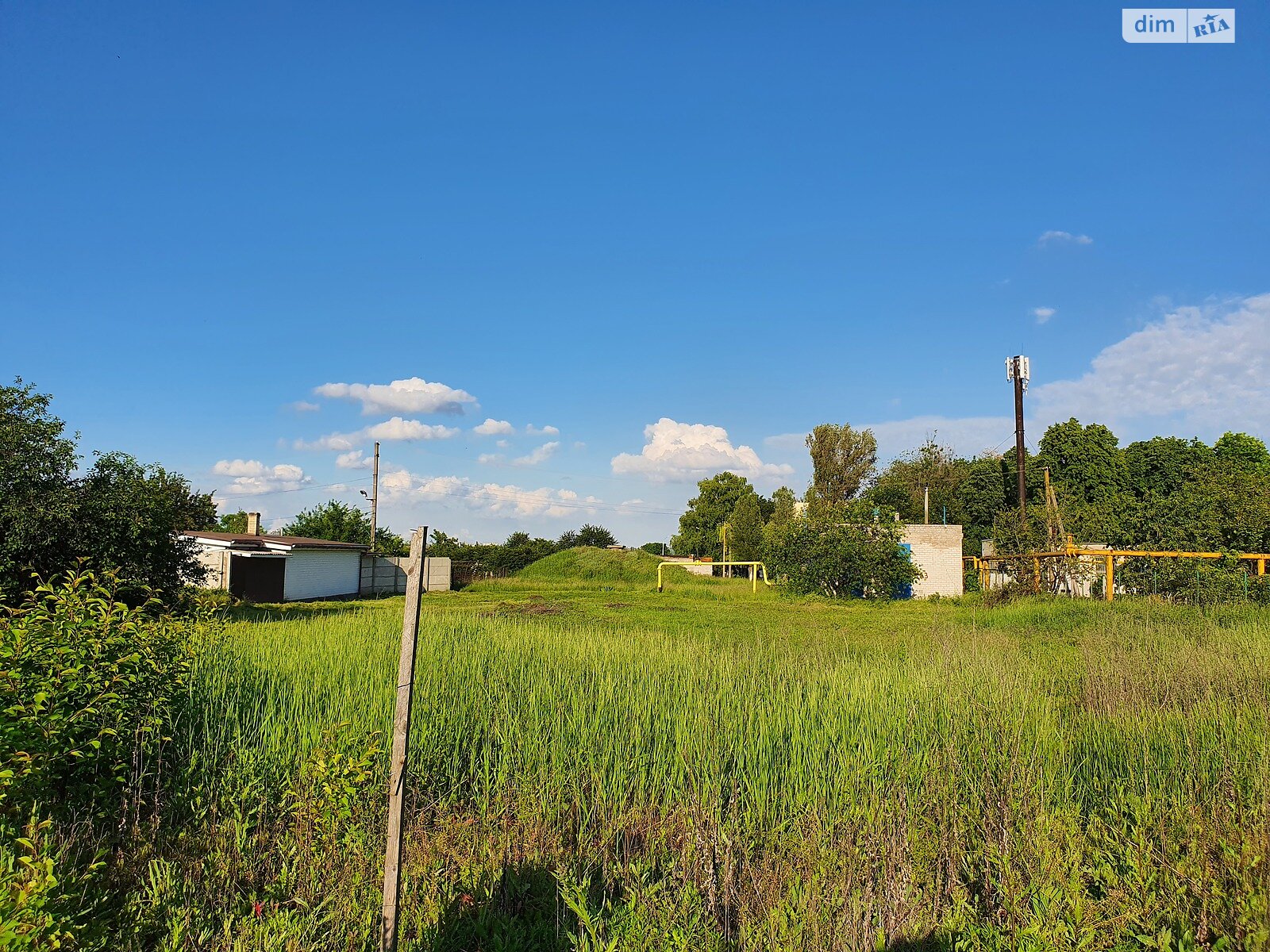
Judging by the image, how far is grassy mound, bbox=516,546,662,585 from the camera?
39925 mm

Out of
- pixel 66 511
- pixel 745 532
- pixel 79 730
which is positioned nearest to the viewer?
pixel 79 730

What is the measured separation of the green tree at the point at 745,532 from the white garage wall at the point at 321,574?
79.4ft

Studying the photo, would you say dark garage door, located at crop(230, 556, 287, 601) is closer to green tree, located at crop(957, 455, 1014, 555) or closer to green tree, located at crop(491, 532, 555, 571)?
green tree, located at crop(491, 532, 555, 571)

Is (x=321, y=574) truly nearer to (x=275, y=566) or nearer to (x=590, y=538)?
(x=275, y=566)

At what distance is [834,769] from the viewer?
15.5 feet

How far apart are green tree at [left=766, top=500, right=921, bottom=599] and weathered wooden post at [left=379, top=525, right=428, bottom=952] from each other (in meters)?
22.6

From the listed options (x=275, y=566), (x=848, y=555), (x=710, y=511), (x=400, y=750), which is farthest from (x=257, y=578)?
(x=710, y=511)

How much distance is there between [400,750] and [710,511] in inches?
2297

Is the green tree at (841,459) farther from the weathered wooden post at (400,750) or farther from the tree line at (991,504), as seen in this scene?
the weathered wooden post at (400,750)

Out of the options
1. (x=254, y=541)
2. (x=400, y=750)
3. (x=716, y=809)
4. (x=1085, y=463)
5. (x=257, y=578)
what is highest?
(x=1085, y=463)

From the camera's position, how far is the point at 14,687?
12.6ft

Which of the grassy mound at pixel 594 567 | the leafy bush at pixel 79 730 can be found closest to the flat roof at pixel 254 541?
the grassy mound at pixel 594 567

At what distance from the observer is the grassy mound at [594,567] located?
131 feet

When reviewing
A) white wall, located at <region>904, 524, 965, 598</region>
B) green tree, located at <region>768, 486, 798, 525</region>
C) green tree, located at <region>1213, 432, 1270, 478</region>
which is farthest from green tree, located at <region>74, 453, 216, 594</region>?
green tree, located at <region>1213, 432, 1270, 478</region>
